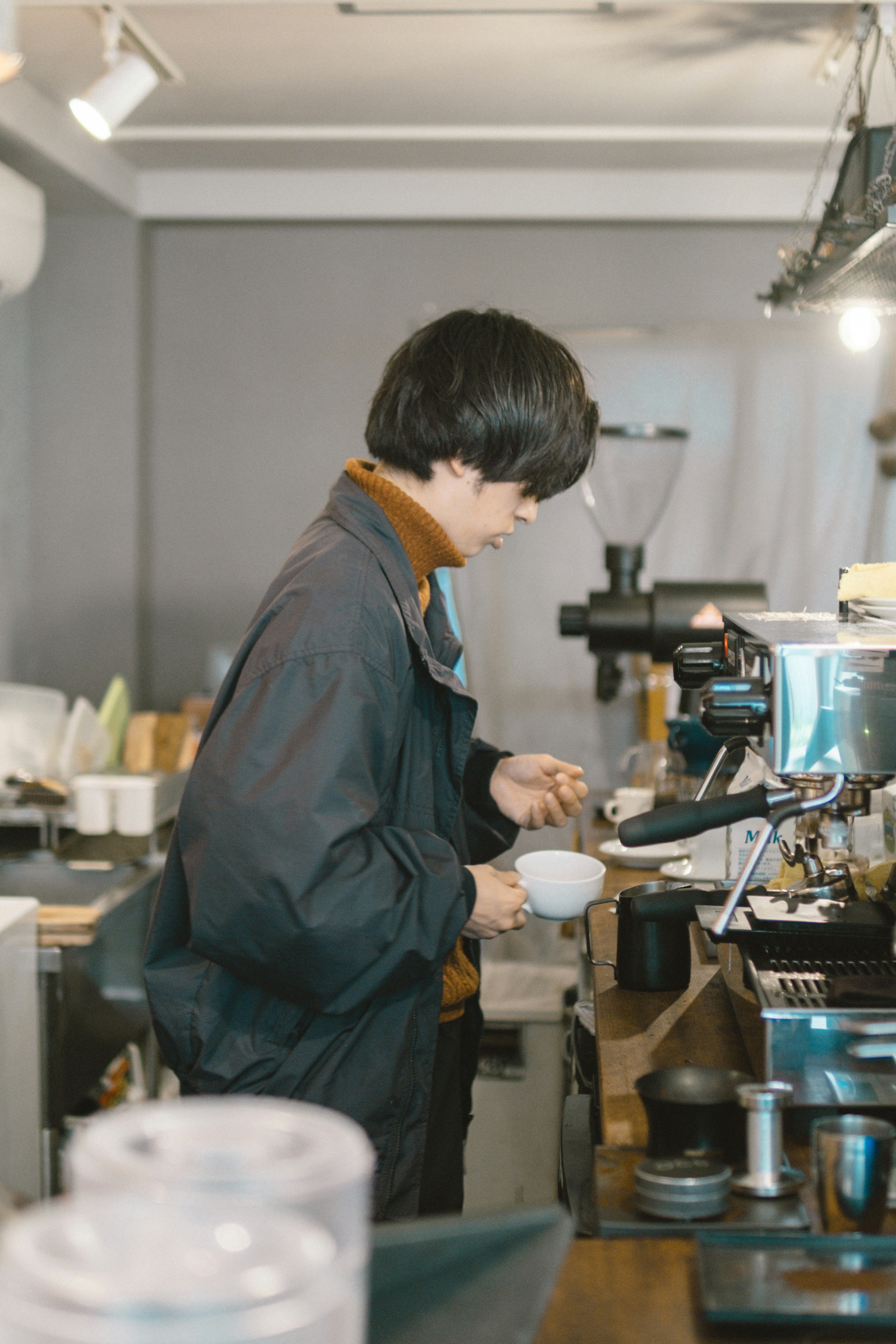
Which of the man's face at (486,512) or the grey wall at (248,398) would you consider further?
the grey wall at (248,398)

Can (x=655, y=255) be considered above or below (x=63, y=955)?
above

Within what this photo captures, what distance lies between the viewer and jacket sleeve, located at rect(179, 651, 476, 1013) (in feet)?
3.88

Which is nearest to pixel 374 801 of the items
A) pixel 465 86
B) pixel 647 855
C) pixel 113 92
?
pixel 647 855

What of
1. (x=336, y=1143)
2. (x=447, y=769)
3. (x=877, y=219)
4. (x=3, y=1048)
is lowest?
(x=3, y=1048)

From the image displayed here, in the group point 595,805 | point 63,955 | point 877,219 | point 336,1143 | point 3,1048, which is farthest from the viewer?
point 595,805

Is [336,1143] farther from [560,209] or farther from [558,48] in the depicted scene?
[560,209]

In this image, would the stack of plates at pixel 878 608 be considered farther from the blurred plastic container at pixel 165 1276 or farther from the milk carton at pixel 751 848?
the blurred plastic container at pixel 165 1276

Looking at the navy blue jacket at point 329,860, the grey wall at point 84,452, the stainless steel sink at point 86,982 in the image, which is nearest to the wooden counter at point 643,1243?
the navy blue jacket at point 329,860

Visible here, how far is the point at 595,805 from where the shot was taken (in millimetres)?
2912

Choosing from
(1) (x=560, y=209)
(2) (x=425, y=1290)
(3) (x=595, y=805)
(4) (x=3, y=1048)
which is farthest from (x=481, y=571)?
(2) (x=425, y=1290)

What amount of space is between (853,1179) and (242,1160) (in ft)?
1.91

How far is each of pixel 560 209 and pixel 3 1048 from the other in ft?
10.1

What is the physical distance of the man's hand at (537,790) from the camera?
171cm

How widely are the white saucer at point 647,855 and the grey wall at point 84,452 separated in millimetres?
2350
